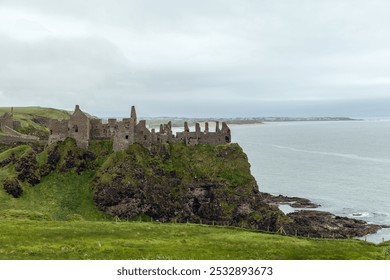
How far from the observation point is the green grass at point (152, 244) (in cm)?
4275

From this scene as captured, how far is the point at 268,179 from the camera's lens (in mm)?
188500

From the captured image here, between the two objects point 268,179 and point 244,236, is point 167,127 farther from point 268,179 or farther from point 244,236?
point 268,179

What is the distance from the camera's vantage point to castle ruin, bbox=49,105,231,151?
9981cm

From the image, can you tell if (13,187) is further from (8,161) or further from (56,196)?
(8,161)

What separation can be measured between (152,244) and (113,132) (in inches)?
2364

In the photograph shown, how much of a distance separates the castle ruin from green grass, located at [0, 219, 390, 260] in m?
41.2

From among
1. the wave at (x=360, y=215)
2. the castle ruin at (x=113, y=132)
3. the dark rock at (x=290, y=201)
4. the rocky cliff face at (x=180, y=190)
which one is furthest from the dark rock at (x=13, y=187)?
the wave at (x=360, y=215)

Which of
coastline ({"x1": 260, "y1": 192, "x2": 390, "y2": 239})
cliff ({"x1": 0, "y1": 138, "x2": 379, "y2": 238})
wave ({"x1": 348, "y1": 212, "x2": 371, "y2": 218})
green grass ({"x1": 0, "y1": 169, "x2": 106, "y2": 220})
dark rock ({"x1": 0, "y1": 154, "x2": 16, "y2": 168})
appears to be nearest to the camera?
green grass ({"x1": 0, "y1": 169, "x2": 106, "y2": 220})

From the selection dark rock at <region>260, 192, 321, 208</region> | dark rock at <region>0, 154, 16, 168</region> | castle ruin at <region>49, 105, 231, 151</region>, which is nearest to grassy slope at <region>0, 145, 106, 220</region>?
dark rock at <region>0, 154, 16, 168</region>

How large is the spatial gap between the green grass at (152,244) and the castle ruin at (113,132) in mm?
41214

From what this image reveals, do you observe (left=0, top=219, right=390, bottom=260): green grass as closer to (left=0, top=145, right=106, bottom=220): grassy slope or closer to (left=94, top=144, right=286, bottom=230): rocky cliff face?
(left=0, top=145, right=106, bottom=220): grassy slope

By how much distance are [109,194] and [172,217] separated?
14.1m

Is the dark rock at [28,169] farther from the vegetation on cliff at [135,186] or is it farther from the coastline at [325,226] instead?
the coastline at [325,226]

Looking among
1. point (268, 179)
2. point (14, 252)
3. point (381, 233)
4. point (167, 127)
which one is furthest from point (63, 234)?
point (268, 179)
